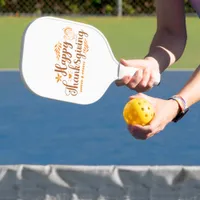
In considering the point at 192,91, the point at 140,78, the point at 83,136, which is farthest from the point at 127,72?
the point at 83,136

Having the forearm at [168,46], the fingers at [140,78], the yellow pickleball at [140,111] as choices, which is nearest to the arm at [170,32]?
the forearm at [168,46]

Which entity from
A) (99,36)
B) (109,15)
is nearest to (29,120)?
(99,36)

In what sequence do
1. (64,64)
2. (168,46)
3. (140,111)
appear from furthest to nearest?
(168,46) < (64,64) < (140,111)

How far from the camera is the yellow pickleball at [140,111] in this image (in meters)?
1.73

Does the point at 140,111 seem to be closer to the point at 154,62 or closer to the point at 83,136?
the point at 154,62

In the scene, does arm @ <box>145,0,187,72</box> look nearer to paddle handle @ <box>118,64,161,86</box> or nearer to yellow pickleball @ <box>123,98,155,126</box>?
paddle handle @ <box>118,64,161,86</box>

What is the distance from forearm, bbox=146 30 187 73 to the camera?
198 cm

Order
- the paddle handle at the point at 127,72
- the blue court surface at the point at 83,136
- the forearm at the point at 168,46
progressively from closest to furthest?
the paddle handle at the point at 127,72 → the forearm at the point at 168,46 → the blue court surface at the point at 83,136

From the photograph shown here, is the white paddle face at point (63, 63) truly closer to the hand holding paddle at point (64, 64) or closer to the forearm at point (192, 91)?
the hand holding paddle at point (64, 64)

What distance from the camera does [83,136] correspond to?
4.85 meters

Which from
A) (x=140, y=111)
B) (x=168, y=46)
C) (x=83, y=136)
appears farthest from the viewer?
(x=83, y=136)

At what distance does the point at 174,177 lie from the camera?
3074 mm

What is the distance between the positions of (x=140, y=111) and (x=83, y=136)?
3.14 metres

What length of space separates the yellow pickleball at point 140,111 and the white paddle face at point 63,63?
119 millimetres
